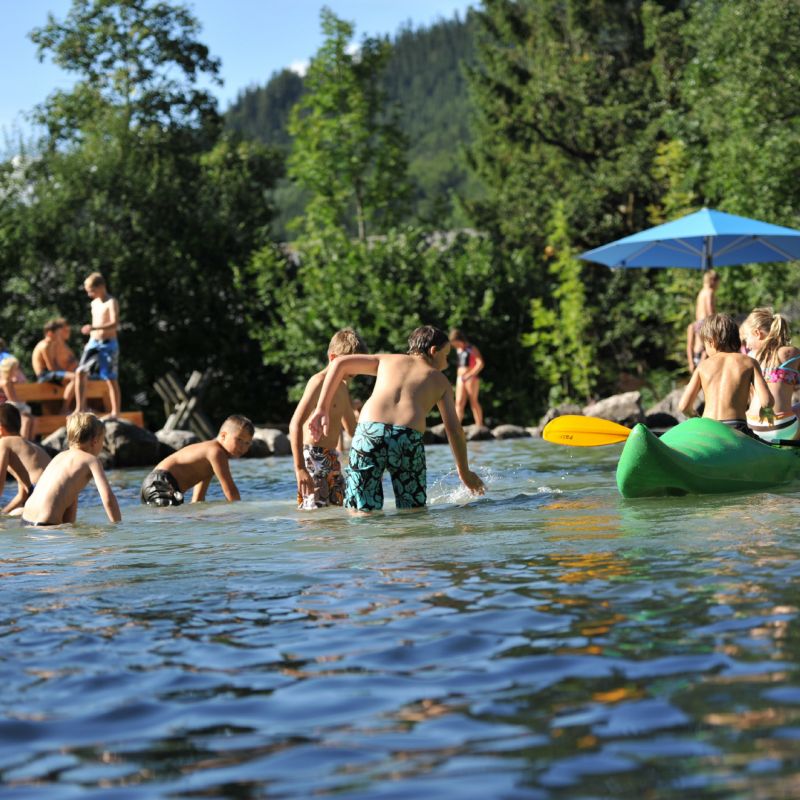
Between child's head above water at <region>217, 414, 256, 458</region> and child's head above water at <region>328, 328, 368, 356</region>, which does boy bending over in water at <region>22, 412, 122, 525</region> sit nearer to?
child's head above water at <region>217, 414, 256, 458</region>

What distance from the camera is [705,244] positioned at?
1772 centimetres

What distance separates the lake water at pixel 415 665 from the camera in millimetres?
3230

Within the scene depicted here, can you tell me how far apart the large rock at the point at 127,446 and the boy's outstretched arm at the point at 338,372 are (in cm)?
805

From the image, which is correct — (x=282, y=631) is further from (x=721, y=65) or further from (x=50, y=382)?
(x=721, y=65)

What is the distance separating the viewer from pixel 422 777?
3.18 m

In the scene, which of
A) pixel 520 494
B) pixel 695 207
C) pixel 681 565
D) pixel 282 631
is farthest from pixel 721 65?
pixel 282 631

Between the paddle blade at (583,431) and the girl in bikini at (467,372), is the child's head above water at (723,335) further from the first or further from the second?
the girl in bikini at (467,372)

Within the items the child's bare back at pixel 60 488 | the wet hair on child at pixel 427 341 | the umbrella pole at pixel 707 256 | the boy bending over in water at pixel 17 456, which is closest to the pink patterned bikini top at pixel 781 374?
the wet hair on child at pixel 427 341

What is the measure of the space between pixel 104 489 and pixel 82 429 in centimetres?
68

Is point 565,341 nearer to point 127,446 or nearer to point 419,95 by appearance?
point 127,446

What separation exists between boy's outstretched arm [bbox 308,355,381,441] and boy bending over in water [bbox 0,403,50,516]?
8.36 ft

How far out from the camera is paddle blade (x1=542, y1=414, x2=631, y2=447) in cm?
1034

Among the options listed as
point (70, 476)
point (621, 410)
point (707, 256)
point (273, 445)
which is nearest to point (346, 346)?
point (70, 476)

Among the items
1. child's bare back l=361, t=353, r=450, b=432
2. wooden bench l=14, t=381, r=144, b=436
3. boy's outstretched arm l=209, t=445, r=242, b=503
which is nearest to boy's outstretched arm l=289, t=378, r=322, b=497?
child's bare back l=361, t=353, r=450, b=432
